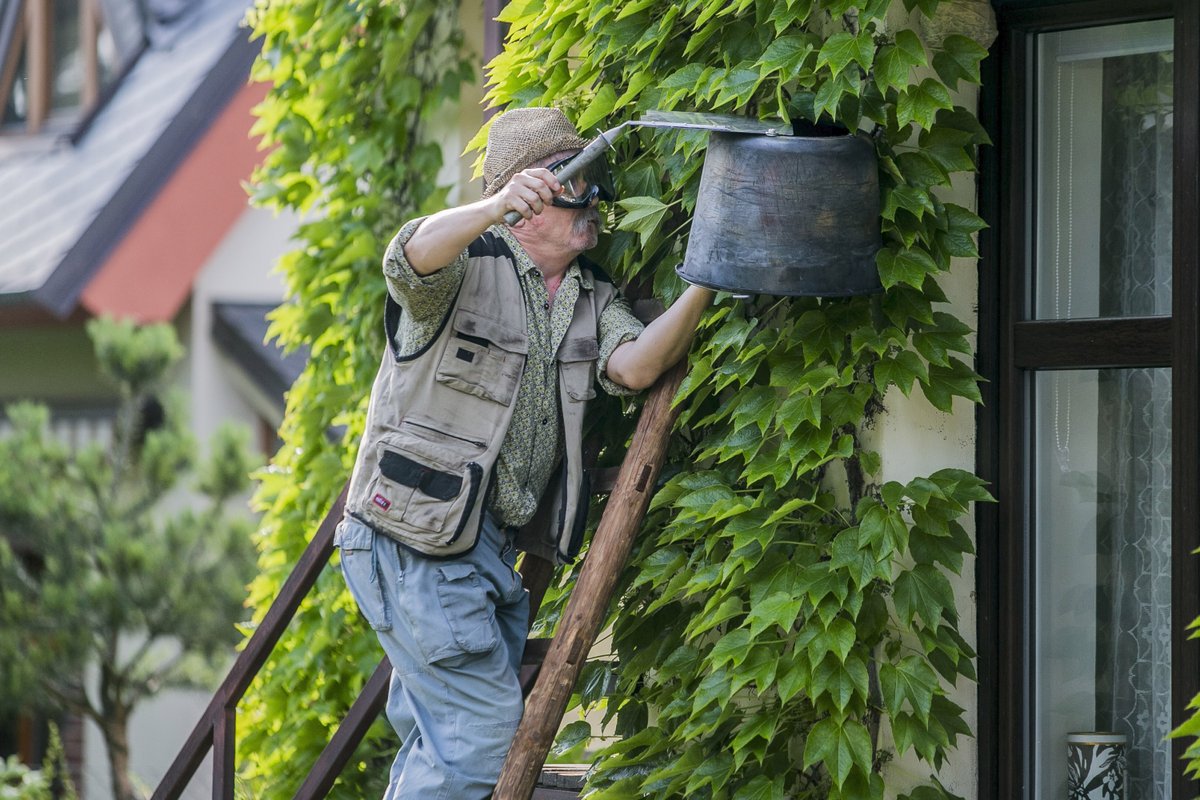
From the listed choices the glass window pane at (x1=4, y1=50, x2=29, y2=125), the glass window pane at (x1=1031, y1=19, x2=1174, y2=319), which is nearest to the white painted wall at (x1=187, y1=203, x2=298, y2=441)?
the glass window pane at (x1=4, y1=50, x2=29, y2=125)

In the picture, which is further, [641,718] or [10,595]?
[10,595]

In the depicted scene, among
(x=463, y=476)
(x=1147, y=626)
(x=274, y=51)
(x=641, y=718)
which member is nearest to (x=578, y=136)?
(x=463, y=476)

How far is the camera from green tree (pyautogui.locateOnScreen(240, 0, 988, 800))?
10.1 feet

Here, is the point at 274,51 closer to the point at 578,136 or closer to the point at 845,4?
the point at 578,136

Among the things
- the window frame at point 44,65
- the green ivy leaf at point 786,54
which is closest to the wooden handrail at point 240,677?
the green ivy leaf at point 786,54

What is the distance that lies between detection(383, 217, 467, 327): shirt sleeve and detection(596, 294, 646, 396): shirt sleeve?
0.36 m

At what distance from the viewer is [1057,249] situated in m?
3.38

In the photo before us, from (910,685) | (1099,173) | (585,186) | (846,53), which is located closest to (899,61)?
(846,53)

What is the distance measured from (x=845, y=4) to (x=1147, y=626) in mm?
1357

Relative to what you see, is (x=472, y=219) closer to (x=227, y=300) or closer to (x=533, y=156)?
(x=533, y=156)

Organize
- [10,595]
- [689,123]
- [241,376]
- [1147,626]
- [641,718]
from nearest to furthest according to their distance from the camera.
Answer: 1. [689,123]
2. [1147,626]
3. [641,718]
4. [10,595]
5. [241,376]

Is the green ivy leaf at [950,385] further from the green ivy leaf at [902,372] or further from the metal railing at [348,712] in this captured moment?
the metal railing at [348,712]

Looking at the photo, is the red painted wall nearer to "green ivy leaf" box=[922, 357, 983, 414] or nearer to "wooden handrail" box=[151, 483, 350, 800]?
"wooden handrail" box=[151, 483, 350, 800]

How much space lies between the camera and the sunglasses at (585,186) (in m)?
3.32
